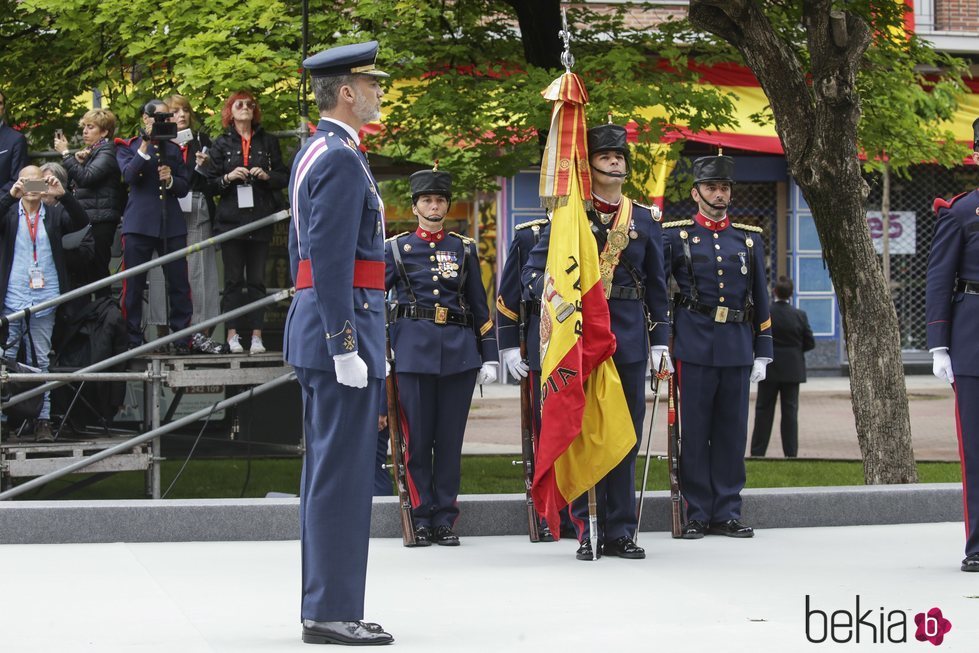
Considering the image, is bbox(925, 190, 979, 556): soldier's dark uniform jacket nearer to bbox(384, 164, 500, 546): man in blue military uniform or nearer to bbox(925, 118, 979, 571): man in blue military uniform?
bbox(925, 118, 979, 571): man in blue military uniform

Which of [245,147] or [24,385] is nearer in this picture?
[24,385]

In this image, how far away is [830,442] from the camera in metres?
16.1

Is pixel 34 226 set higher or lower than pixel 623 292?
higher

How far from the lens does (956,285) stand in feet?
25.1

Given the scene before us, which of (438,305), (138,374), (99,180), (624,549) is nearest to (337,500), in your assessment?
(624,549)

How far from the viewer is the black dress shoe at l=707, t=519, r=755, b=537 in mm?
8594

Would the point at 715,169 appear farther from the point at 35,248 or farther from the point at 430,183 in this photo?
the point at 35,248

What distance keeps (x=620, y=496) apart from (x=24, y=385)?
3921 millimetres

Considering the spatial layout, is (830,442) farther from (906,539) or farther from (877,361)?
(906,539)

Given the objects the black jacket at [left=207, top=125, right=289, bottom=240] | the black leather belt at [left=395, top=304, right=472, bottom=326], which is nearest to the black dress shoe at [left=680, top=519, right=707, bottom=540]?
the black leather belt at [left=395, top=304, right=472, bottom=326]

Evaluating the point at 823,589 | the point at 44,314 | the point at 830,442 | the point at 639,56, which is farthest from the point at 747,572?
the point at 830,442

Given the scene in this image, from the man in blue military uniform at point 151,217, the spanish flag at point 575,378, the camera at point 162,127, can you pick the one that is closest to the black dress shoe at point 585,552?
the spanish flag at point 575,378

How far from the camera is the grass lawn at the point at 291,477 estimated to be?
456 inches

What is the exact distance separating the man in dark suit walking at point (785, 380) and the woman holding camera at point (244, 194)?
221 inches
